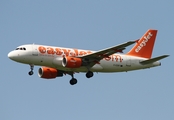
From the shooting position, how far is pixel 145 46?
68.2 m

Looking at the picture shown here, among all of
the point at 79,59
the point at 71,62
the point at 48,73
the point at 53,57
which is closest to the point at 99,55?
the point at 79,59

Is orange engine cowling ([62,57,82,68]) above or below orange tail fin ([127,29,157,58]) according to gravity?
below

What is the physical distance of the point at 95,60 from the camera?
200 ft

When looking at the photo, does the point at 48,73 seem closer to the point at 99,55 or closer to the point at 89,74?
the point at 89,74

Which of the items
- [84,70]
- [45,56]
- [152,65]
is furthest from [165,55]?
[45,56]

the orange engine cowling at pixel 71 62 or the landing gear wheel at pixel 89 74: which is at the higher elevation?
the orange engine cowling at pixel 71 62

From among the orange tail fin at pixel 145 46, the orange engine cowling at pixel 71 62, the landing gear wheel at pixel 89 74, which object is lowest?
the landing gear wheel at pixel 89 74

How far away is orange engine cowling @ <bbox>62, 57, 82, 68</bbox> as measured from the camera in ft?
193

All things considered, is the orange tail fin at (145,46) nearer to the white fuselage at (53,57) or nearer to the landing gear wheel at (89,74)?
the white fuselage at (53,57)

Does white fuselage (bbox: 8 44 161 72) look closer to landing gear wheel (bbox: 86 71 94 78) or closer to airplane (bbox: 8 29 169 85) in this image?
airplane (bbox: 8 29 169 85)

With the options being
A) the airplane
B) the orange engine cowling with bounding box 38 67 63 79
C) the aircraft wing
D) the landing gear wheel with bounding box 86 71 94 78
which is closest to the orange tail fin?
the airplane

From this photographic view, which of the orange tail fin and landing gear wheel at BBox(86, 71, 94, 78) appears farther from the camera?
the orange tail fin

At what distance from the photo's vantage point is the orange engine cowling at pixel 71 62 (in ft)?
193

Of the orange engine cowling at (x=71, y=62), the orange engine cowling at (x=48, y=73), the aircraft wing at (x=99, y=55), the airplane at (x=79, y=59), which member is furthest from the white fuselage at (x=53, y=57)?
the orange engine cowling at (x=48, y=73)
